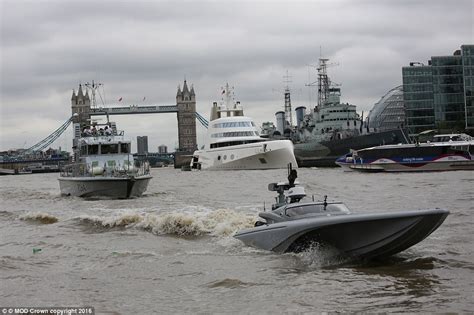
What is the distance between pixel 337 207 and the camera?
1358 cm

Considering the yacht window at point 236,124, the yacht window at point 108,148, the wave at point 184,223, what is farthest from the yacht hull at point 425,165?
the wave at point 184,223

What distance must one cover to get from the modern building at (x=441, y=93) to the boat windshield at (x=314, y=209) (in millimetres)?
93732

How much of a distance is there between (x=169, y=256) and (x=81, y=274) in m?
2.76

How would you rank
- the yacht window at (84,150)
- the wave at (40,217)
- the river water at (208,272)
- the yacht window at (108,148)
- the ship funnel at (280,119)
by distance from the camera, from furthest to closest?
1. the ship funnel at (280,119)
2. the yacht window at (84,150)
3. the yacht window at (108,148)
4. the wave at (40,217)
5. the river water at (208,272)

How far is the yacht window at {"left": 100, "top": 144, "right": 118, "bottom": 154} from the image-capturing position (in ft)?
119

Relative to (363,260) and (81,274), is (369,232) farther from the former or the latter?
(81,274)

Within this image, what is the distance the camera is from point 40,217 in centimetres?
2617

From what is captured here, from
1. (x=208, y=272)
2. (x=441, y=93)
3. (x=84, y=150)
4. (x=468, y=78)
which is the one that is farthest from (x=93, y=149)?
(x=441, y=93)

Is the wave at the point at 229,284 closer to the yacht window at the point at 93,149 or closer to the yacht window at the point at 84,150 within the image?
the yacht window at the point at 93,149

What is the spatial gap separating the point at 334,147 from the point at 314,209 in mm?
78258

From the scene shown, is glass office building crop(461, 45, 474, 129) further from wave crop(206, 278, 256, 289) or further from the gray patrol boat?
wave crop(206, 278, 256, 289)

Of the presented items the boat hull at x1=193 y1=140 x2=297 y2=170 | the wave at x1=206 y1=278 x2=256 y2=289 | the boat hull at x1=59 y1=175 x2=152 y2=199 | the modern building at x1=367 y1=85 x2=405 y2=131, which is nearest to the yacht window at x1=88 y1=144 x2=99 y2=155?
the boat hull at x1=59 y1=175 x2=152 y2=199

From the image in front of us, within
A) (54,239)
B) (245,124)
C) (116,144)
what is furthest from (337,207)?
(245,124)

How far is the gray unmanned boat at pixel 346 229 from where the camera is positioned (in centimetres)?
1207
